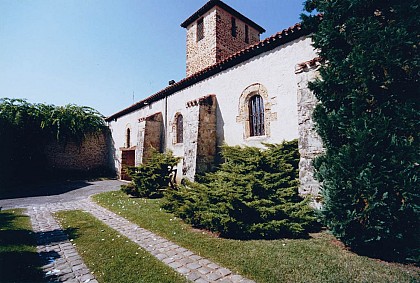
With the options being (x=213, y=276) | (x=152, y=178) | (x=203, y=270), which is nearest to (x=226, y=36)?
(x=152, y=178)

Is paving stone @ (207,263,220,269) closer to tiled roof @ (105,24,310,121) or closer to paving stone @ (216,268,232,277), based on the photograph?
paving stone @ (216,268,232,277)

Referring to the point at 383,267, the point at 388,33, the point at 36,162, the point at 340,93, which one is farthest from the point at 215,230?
the point at 36,162

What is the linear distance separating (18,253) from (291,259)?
4.84 metres

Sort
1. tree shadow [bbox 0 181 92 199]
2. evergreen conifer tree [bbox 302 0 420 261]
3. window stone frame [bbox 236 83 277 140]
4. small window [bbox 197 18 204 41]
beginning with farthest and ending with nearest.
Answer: small window [bbox 197 18 204 41]
tree shadow [bbox 0 181 92 199]
window stone frame [bbox 236 83 277 140]
evergreen conifer tree [bbox 302 0 420 261]

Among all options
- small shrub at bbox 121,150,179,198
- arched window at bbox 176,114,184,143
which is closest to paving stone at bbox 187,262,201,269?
small shrub at bbox 121,150,179,198

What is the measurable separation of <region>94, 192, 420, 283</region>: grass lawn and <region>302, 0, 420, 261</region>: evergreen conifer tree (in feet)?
1.37

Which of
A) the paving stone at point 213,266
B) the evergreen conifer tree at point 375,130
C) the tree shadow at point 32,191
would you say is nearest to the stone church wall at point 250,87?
the evergreen conifer tree at point 375,130

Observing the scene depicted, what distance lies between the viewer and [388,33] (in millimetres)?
3707

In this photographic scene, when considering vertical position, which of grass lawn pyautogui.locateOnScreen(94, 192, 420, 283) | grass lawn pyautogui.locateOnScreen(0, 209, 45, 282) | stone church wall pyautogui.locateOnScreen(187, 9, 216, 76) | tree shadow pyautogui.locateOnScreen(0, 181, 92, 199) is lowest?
grass lawn pyautogui.locateOnScreen(94, 192, 420, 283)

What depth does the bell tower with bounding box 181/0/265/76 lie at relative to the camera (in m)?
13.8

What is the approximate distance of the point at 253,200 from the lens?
16.7ft

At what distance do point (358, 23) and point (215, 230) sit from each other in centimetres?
511

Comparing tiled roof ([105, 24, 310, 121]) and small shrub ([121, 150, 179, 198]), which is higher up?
tiled roof ([105, 24, 310, 121])

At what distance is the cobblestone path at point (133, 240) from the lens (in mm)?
3215
